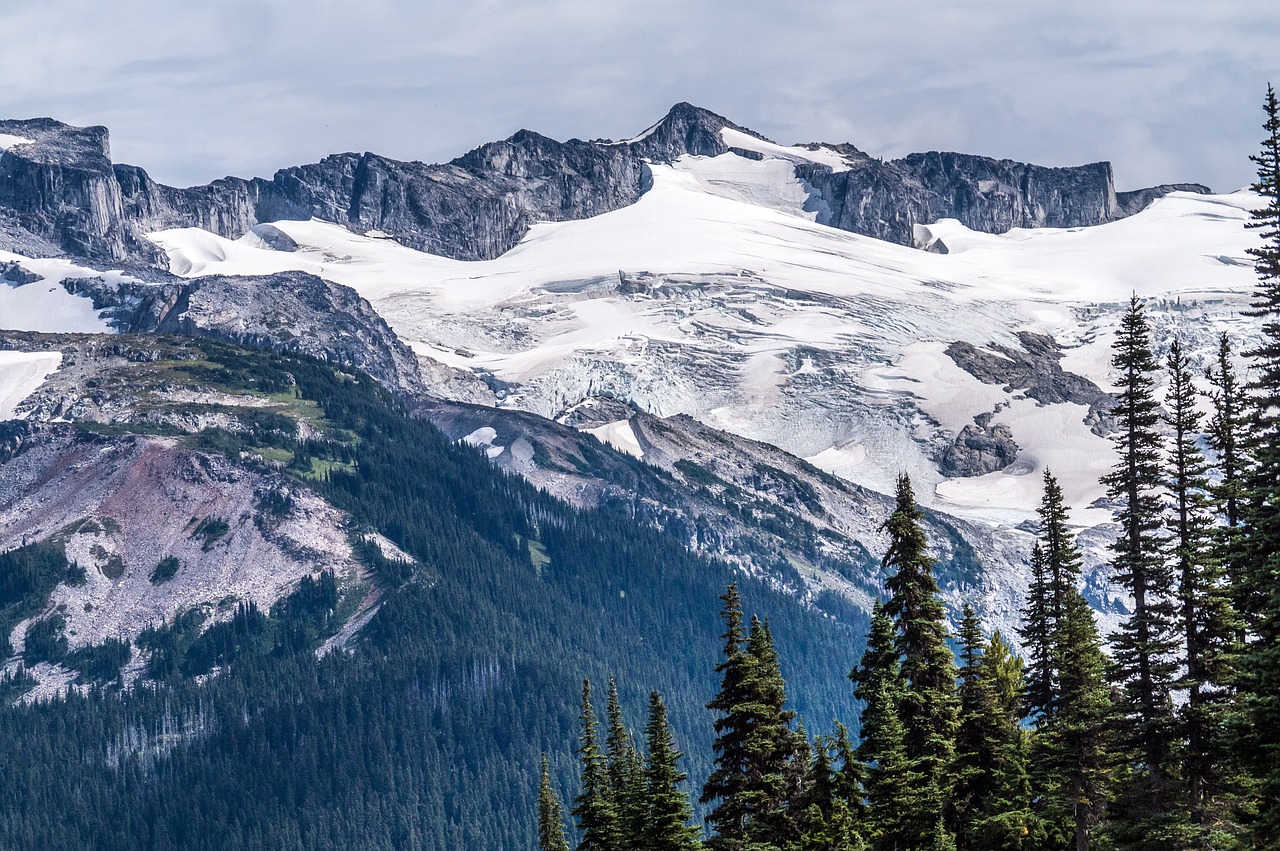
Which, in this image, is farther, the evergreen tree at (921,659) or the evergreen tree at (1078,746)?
the evergreen tree at (921,659)

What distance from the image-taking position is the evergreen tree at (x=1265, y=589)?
66.1 metres

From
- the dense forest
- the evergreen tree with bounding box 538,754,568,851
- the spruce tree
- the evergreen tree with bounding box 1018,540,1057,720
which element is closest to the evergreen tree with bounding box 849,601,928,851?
the dense forest

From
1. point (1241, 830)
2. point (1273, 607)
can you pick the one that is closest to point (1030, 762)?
point (1241, 830)

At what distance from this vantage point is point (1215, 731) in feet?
258

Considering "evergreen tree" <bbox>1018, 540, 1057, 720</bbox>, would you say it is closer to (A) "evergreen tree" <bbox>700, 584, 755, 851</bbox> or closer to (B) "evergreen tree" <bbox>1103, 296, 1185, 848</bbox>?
(B) "evergreen tree" <bbox>1103, 296, 1185, 848</bbox>

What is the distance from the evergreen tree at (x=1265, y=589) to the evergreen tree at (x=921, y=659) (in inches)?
672

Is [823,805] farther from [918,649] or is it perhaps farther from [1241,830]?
[1241,830]

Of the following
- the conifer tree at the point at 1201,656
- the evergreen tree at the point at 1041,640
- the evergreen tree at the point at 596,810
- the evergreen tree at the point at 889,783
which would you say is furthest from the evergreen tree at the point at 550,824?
the conifer tree at the point at 1201,656

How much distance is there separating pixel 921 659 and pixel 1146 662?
15.7m

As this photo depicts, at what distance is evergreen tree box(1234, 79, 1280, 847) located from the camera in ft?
217

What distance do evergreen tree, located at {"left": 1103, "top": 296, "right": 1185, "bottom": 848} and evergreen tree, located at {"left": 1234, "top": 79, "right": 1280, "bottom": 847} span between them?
3.46 meters

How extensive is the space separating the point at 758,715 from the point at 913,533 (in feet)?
38.3

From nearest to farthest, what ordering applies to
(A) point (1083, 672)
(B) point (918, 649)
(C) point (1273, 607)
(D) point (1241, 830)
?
(C) point (1273, 607) → (D) point (1241, 830) → (A) point (1083, 672) → (B) point (918, 649)

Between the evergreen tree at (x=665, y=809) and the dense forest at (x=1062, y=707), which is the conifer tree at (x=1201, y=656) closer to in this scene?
the dense forest at (x=1062, y=707)
